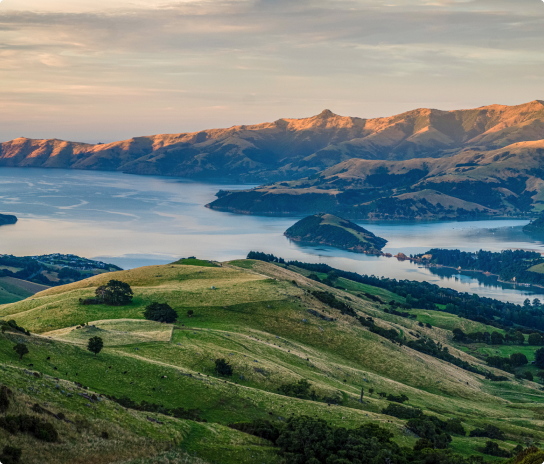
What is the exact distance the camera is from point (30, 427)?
2998cm

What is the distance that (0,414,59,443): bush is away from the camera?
2916cm

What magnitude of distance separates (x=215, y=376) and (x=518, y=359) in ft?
345

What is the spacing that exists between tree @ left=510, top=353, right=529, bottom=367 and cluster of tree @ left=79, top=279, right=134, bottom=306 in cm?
9642

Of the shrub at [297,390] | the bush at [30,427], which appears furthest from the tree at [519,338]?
the bush at [30,427]

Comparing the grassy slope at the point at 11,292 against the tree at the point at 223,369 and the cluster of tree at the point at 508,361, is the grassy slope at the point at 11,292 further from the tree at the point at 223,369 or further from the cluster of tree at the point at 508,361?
the cluster of tree at the point at 508,361

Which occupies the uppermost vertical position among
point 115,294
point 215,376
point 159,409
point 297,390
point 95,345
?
point 95,345

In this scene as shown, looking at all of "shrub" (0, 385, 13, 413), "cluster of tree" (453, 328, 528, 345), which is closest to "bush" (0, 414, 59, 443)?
"shrub" (0, 385, 13, 413)

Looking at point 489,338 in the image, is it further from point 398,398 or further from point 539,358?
point 398,398

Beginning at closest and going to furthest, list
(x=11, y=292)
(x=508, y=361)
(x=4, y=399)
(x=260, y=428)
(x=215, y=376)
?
(x=4, y=399)
(x=260, y=428)
(x=215, y=376)
(x=508, y=361)
(x=11, y=292)

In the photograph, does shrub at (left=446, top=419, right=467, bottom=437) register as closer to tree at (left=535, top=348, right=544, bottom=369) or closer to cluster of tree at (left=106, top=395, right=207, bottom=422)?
cluster of tree at (left=106, top=395, right=207, bottom=422)

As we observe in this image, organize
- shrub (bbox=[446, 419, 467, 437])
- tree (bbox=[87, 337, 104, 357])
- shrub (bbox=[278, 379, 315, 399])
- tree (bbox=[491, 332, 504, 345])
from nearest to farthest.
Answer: tree (bbox=[87, 337, 104, 357]) < shrub (bbox=[278, 379, 315, 399]) < shrub (bbox=[446, 419, 467, 437]) < tree (bbox=[491, 332, 504, 345])

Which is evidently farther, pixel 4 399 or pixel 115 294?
pixel 115 294

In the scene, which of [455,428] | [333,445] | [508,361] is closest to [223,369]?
[333,445]

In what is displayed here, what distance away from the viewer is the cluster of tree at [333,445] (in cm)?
4034
